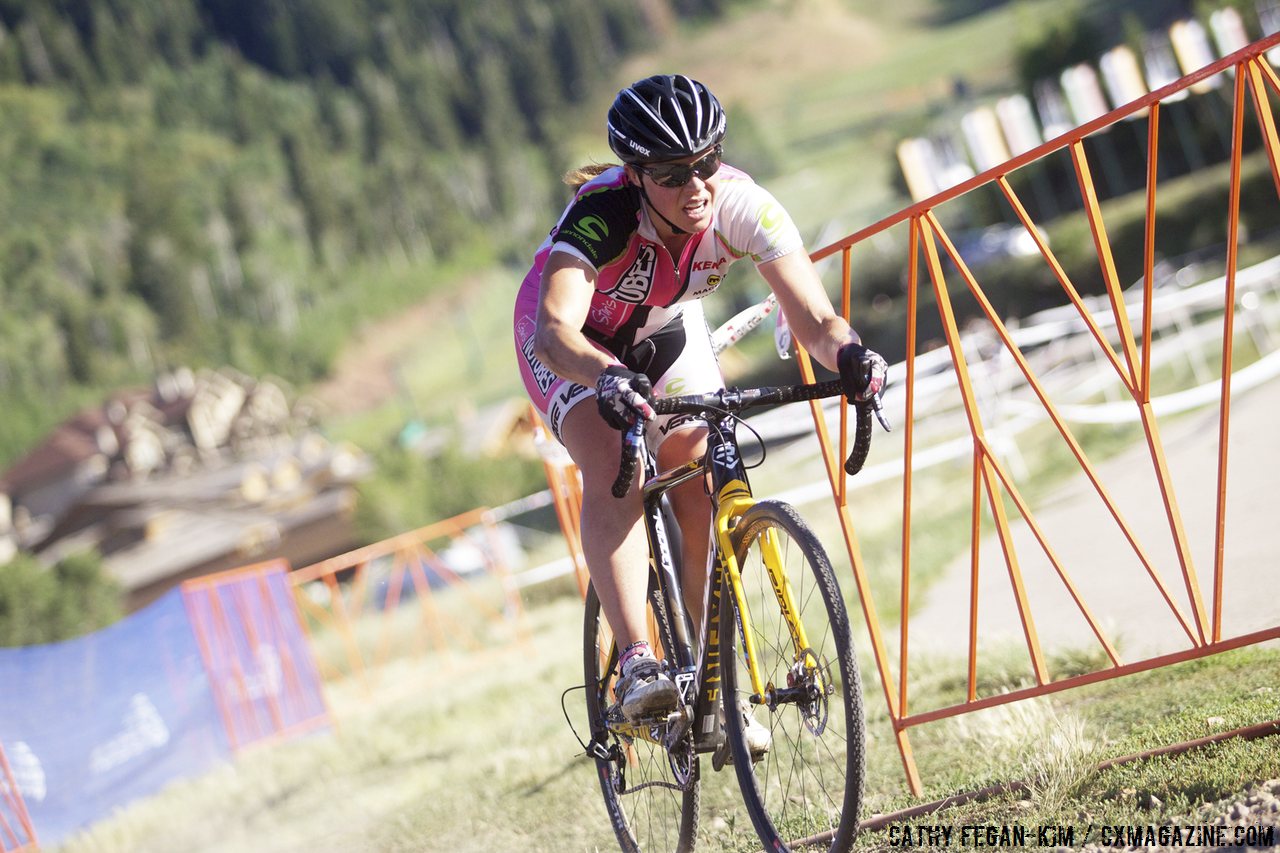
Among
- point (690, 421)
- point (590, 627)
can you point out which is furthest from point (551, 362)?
point (590, 627)

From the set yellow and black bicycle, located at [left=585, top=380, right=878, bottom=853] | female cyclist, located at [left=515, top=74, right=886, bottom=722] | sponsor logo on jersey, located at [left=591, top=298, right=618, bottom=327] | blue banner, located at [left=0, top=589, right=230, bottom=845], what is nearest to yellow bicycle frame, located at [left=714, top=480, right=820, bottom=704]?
yellow and black bicycle, located at [left=585, top=380, right=878, bottom=853]

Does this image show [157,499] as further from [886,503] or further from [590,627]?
[590,627]

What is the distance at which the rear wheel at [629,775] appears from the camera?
4.22 m

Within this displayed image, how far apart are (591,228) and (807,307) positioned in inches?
24.9

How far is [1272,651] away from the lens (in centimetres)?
480

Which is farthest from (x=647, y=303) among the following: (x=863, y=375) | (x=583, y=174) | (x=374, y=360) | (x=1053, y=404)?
(x=374, y=360)

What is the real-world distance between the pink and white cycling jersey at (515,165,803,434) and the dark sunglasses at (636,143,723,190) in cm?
18

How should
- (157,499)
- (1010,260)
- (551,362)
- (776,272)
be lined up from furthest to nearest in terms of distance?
(157,499) → (1010,260) → (776,272) → (551,362)

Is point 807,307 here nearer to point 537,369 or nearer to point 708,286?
point 708,286

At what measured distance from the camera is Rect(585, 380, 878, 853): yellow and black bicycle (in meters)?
3.34

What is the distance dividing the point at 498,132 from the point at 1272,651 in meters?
163

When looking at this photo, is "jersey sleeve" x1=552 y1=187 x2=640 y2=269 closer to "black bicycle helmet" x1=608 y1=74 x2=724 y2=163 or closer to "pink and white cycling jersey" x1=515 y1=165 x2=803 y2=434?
"pink and white cycling jersey" x1=515 y1=165 x2=803 y2=434

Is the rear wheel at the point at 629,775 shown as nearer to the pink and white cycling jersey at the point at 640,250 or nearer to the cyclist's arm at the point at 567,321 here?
the pink and white cycling jersey at the point at 640,250

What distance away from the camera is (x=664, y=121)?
355 cm
